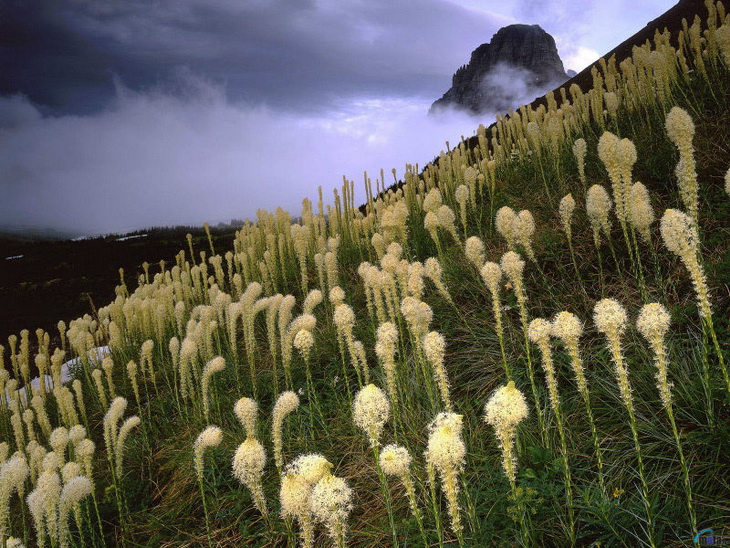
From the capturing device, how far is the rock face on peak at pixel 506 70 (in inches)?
6324

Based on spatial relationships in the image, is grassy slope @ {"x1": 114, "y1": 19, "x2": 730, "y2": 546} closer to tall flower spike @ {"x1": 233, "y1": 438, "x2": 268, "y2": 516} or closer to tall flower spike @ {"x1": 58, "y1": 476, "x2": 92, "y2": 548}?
tall flower spike @ {"x1": 58, "y1": 476, "x2": 92, "y2": 548}

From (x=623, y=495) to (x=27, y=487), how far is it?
5347 millimetres

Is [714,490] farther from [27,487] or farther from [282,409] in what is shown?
[27,487]

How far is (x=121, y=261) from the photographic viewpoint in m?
19.9

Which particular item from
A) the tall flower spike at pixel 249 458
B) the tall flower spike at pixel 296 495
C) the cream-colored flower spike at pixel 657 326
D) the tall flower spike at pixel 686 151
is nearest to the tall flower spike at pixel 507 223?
the tall flower spike at pixel 686 151

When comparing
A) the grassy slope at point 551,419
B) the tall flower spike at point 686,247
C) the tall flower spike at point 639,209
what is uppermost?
the tall flower spike at point 639,209

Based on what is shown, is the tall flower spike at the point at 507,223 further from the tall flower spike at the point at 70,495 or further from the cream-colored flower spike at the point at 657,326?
the tall flower spike at the point at 70,495

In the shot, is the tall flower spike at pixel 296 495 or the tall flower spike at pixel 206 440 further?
the tall flower spike at pixel 206 440

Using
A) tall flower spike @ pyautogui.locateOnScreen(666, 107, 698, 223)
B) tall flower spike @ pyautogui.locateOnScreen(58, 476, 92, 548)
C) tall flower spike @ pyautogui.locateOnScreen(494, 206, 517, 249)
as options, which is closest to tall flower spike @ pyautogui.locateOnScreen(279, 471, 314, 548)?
tall flower spike @ pyautogui.locateOnScreen(58, 476, 92, 548)

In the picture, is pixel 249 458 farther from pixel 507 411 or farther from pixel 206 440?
pixel 507 411

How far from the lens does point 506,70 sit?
168125 mm

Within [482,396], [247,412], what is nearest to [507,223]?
[482,396]

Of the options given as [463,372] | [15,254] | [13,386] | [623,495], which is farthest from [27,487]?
[15,254]

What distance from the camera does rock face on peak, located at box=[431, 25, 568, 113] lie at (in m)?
161
